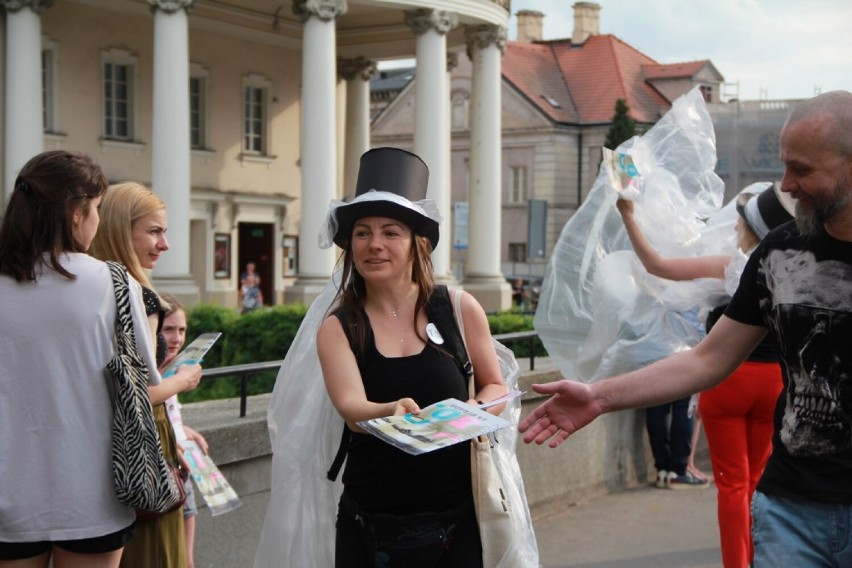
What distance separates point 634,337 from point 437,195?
23.8 meters

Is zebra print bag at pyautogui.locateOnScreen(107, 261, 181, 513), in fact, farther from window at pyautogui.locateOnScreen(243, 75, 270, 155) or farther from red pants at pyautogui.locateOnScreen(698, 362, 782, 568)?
window at pyautogui.locateOnScreen(243, 75, 270, 155)

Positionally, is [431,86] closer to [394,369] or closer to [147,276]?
[147,276]

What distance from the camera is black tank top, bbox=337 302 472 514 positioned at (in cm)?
A: 378

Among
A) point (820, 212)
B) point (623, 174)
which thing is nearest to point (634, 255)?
point (623, 174)

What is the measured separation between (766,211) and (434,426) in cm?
300

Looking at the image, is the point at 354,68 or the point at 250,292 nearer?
the point at 250,292

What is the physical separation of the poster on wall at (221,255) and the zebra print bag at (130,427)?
30.0 meters

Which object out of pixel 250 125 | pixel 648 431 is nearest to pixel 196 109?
pixel 250 125

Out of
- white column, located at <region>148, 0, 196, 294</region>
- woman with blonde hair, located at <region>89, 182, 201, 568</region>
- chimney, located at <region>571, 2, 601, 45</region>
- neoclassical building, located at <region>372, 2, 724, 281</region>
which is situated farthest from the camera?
chimney, located at <region>571, 2, 601, 45</region>

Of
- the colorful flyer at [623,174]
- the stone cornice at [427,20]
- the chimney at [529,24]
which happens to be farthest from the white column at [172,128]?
the chimney at [529,24]

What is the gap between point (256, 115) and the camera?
35031mm

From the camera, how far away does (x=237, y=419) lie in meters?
6.01

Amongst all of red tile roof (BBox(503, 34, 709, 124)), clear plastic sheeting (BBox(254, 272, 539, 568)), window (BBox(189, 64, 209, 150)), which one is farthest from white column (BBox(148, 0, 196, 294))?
red tile roof (BBox(503, 34, 709, 124))

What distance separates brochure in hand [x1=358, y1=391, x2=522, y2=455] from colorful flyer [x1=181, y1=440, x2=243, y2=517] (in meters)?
1.38
